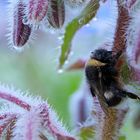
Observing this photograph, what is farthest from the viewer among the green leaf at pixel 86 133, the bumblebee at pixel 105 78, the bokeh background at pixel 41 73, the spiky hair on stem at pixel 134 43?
the bokeh background at pixel 41 73

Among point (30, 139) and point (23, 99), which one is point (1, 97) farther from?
point (30, 139)

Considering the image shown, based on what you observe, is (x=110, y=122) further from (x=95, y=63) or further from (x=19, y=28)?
(x=19, y=28)

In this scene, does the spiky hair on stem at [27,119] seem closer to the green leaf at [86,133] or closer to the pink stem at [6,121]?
the pink stem at [6,121]

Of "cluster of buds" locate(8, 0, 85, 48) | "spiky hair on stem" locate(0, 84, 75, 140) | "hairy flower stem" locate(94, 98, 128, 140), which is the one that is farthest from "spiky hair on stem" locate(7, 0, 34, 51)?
"hairy flower stem" locate(94, 98, 128, 140)

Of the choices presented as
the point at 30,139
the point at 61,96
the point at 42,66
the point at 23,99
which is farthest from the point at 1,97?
the point at 42,66

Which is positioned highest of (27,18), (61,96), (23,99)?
(27,18)

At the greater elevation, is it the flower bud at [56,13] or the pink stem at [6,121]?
the flower bud at [56,13]

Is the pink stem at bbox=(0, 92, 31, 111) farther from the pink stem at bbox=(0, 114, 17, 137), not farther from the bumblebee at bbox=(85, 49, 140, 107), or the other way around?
the bumblebee at bbox=(85, 49, 140, 107)

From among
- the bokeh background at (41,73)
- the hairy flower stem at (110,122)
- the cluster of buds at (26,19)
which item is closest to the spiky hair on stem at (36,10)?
the cluster of buds at (26,19)
